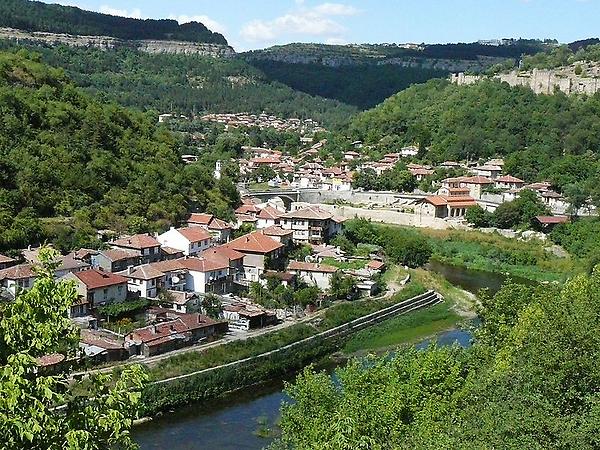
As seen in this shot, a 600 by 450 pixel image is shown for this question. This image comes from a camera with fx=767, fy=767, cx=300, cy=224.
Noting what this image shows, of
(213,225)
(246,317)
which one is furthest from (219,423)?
(213,225)

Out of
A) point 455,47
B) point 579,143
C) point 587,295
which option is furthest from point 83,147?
point 455,47

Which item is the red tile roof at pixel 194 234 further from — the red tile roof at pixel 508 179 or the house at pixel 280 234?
the red tile roof at pixel 508 179

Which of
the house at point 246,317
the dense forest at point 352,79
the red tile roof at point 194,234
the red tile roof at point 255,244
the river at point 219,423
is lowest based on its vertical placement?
the river at point 219,423

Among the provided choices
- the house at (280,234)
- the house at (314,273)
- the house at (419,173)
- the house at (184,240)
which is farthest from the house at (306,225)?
the house at (419,173)

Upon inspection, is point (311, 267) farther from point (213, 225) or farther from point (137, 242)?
point (137, 242)

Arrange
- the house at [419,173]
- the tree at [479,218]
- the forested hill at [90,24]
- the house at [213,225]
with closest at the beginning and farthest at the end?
the house at [213,225], the tree at [479,218], the house at [419,173], the forested hill at [90,24]

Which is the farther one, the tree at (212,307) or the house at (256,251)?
the house at (256,251)

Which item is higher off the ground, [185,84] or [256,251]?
[185,84]

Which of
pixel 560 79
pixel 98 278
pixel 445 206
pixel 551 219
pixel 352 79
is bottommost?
pixel 445 206
